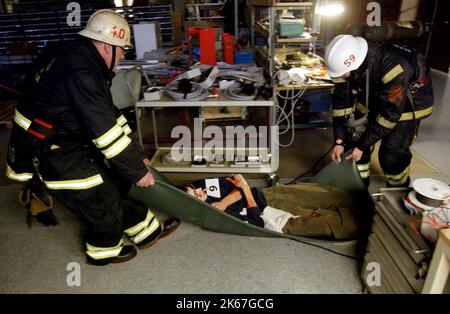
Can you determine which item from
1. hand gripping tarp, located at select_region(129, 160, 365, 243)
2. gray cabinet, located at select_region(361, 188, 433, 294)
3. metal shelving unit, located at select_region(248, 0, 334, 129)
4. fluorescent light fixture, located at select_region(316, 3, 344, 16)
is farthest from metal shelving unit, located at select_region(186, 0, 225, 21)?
gray cabinet, located at select_region(361, 188, 433, 294)

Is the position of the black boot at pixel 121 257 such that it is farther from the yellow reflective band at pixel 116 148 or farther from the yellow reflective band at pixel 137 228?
the yellow reflective band at pixel 116 148

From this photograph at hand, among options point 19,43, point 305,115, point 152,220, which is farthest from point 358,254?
point 19,43

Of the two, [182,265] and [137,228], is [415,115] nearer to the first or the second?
[182,265]

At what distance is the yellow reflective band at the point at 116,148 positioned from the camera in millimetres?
1564

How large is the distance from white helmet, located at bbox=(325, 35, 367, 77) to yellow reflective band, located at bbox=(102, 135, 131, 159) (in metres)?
1.23

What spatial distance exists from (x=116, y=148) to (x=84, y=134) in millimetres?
238

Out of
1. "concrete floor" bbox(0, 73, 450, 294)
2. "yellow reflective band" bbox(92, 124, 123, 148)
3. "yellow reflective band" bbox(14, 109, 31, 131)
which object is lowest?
"concrete floor" bbox(0, 73, 450, 294)

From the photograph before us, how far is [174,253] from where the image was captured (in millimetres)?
2035

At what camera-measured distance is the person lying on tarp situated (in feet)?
6.59

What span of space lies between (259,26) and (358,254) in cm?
245

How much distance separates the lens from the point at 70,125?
5.32 feet

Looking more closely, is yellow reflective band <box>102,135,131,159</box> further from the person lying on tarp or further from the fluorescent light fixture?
the fluorescent light fixture

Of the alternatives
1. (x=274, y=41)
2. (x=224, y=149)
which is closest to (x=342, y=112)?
(x=274, y=41)
